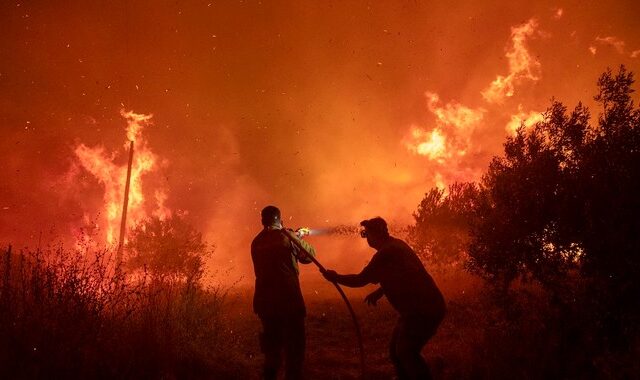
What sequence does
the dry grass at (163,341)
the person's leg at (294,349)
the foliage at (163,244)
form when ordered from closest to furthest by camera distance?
the dry grass at (163,341) < the person's leg at (294,349) < the foliage at (163,244)

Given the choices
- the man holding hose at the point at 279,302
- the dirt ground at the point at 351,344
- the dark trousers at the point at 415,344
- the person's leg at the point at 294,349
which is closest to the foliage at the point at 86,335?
the dirt ground at the point at 351,344

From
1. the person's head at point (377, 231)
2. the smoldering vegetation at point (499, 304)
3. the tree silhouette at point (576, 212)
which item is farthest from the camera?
the tree silhouette at point (576, 212)

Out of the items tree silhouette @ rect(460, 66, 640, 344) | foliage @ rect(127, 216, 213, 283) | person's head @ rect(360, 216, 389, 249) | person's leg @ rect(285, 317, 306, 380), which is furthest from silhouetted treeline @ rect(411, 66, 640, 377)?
foliage @ rect(127, 216, 213, 283)

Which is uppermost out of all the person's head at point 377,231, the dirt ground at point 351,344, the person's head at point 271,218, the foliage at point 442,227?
the foliage at point 442,227

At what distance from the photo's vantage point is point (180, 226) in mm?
29469

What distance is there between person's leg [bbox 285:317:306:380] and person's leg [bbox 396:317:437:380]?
1.26 m

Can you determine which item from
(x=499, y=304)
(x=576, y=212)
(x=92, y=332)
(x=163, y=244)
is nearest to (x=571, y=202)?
(x=576, y=212)

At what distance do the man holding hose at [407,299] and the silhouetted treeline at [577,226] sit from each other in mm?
1915

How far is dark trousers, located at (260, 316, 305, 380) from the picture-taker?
4.58 meters

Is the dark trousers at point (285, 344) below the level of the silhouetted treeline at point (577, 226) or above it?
below

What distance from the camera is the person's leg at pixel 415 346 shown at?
418 centimetres

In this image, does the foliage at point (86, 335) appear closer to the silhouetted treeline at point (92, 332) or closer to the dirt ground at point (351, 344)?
the silhouetted treeline at point (92, 332)

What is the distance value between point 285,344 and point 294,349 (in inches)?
5.4

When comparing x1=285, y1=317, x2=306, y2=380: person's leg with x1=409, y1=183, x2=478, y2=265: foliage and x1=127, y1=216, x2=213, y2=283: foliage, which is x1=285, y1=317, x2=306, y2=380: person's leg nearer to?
x1=409, y1=183, x2=478, y2=265: foliage
